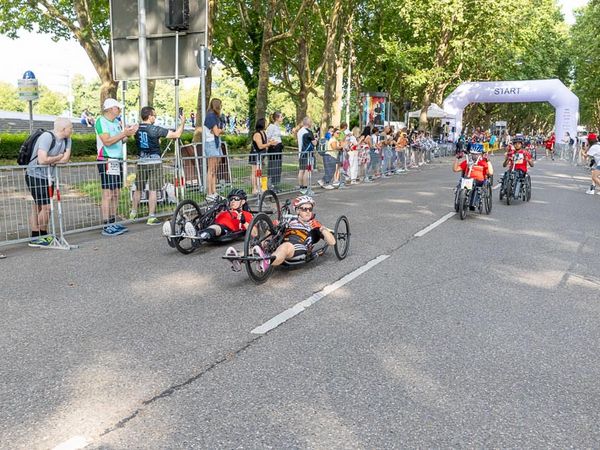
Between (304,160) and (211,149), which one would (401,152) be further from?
(211,149)

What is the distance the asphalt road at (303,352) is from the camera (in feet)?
10.8

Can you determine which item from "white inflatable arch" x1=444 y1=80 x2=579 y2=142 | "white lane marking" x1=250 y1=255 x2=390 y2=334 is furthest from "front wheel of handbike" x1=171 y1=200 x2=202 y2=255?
"white inflatable arch" x1=444 y1=80 x2=579 y2=142

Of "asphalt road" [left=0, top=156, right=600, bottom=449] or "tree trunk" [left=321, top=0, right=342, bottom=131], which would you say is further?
"tree trunk" [left=321, top=0, right=342, bottom=131]

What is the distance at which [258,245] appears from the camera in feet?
20.6

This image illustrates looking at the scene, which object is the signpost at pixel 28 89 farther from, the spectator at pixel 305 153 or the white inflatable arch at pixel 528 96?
the white inflatable arch at pixel 528 96

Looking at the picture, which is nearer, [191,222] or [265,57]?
[191,222]

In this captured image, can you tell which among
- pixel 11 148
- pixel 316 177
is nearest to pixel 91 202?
pixel 316 177

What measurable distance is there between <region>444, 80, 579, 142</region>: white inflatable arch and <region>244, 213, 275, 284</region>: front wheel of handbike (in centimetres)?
3919

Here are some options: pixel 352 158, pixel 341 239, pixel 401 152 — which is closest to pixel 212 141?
pixel 341 239

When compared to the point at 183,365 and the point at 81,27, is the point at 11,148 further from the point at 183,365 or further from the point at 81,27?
the point at 183,365

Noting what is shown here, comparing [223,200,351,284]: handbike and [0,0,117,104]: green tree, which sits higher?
[0,0,117,104]: green tree

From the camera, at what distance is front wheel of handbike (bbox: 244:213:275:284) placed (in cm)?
613

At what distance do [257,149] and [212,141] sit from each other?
1.27 meters

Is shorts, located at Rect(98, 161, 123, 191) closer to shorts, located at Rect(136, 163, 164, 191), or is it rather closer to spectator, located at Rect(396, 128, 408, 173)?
shorts, located at Rect(136, 163, 164, 191)
